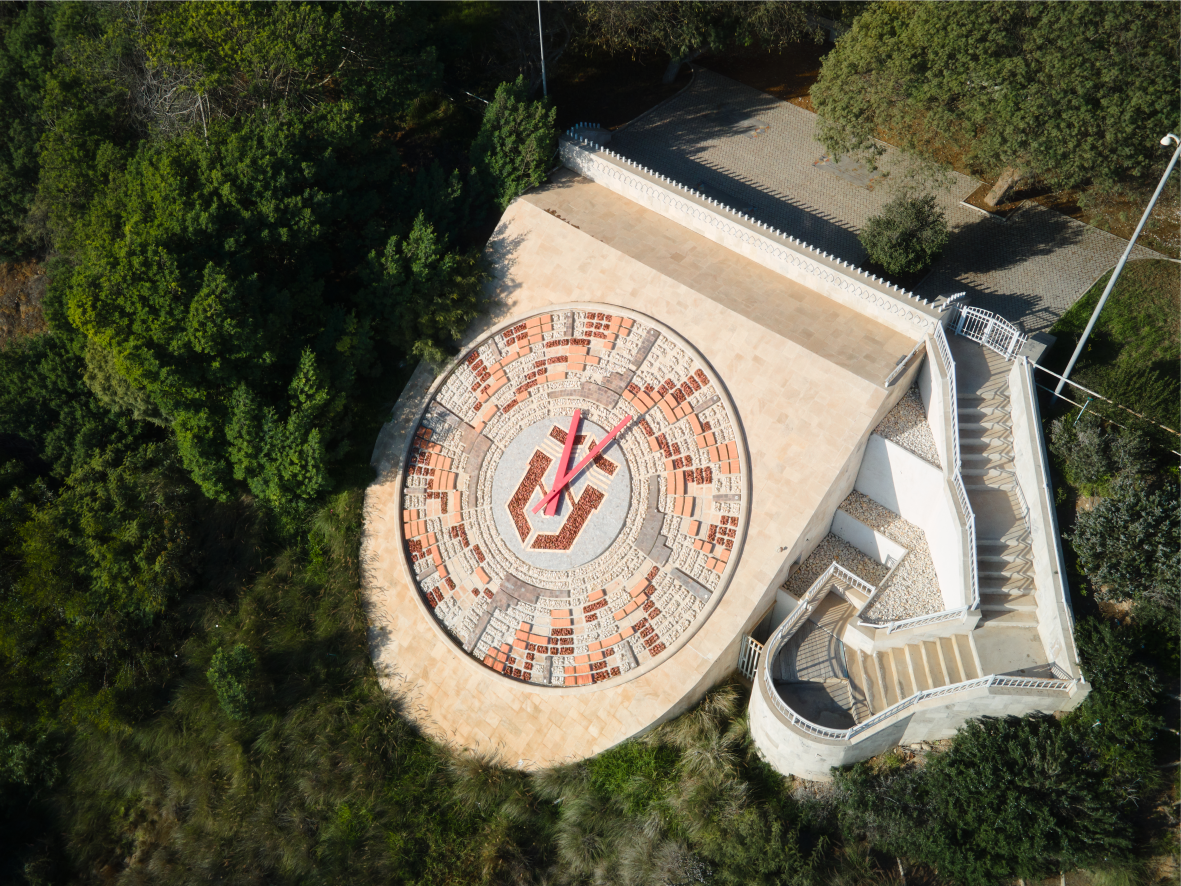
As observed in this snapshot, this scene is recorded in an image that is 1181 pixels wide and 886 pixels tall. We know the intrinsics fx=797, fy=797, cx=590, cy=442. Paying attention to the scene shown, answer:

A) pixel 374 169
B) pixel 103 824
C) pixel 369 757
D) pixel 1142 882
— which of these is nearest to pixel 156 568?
pixel 103 824

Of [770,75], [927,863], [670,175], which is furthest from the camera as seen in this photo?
[770,75]

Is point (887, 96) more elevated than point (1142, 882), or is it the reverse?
point (887, 96)

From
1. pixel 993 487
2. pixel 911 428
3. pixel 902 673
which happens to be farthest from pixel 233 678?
pixel 993 487

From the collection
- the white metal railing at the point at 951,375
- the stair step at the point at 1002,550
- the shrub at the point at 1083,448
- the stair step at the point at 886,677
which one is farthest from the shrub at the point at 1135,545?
the stair step at the point at 886,677

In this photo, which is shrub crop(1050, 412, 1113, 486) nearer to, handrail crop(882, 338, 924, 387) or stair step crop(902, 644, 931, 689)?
A: handrail crop(882, 338, 924, 387)

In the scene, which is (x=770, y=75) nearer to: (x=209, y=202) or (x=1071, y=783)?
(x=209, y=202)

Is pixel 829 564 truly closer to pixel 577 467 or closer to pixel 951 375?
pixel 951 375
